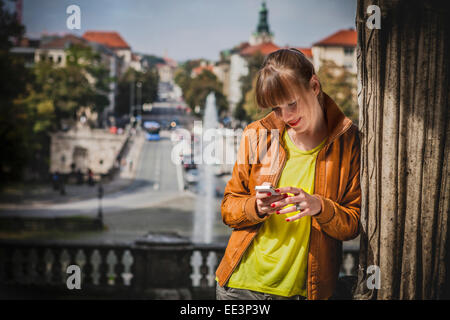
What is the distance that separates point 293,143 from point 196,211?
2065 centimetres

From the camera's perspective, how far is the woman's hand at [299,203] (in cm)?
239

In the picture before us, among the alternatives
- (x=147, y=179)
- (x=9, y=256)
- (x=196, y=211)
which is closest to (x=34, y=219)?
(x=147, y=179)

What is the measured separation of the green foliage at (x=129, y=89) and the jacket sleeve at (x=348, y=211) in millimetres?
4243

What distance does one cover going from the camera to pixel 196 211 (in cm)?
2312

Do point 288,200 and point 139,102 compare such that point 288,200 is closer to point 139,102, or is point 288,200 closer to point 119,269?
point 119,269

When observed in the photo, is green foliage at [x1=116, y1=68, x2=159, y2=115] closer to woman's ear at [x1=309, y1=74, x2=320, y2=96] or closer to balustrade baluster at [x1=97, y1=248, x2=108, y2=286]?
balustrade baluster at [x1=97, y1=248, x2=108, y2=286]

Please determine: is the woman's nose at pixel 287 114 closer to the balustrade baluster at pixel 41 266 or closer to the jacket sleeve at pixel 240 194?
the jacket sleeve at pixel 240 194

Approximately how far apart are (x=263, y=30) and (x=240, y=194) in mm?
1815

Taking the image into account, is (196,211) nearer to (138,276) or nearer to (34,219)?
(34,219)

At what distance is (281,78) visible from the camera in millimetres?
2539

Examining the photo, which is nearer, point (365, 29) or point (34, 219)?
point (365, 29)

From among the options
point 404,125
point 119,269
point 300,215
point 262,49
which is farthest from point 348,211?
point 119,269

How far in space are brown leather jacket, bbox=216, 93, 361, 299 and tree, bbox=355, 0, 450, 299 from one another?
0.10 meters

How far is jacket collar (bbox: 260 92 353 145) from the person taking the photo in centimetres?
264
